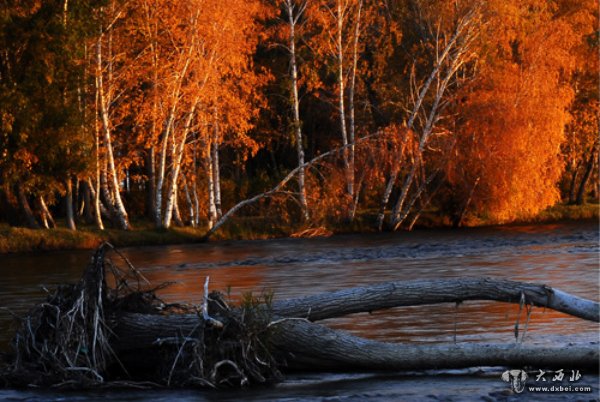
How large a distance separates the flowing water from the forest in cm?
277

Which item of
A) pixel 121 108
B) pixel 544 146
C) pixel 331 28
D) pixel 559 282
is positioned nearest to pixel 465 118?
pixel 544 146

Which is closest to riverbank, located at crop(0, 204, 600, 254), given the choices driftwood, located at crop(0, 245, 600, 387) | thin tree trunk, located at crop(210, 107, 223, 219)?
thin tree trunk, located at crop(210, 107, 223, 219)

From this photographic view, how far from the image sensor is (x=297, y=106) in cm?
4819

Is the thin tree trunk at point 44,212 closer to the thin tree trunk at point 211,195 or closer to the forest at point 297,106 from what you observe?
the forest at point 297,106

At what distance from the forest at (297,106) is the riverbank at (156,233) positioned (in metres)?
0.43

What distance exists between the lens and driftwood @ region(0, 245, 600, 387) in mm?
12836

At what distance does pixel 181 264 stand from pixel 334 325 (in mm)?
15795

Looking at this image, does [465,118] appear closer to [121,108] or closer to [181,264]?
[121,108]

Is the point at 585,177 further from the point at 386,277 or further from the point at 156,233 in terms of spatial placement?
the point at 386,277

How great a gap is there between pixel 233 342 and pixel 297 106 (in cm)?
3593

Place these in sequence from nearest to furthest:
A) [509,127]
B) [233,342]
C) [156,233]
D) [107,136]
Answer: [233,342] → [107,136] → [156,233] → [509,127]

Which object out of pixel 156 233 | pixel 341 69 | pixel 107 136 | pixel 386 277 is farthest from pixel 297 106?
pixel 386 277

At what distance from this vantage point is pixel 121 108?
44.5 m

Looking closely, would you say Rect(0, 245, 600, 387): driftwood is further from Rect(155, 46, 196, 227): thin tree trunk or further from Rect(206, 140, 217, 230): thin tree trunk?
Rect(206, 140, 217, 230): thin tree trunk
